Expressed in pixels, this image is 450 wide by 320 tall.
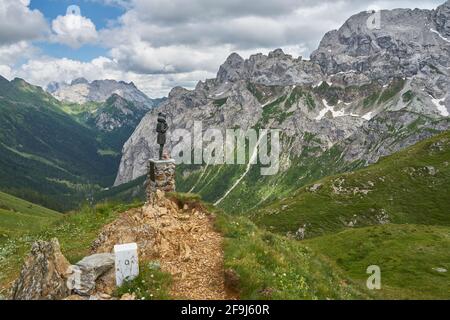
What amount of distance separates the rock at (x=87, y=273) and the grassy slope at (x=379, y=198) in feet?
386

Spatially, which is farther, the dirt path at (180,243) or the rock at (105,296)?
the dirt path at (180,243)

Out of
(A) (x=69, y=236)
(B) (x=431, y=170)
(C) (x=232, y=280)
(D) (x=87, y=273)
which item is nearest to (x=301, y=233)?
(B) (x=431, y=170)

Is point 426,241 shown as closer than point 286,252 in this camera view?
No

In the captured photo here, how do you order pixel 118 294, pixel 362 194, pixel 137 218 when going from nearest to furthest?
pixel 118 294
pixel 137 218
pixel 362 194

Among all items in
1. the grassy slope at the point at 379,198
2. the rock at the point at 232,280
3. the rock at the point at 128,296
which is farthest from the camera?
the grassy slope at the point at 379,198

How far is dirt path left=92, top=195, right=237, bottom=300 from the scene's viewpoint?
21.5 m

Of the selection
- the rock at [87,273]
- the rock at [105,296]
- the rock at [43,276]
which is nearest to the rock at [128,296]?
the rock at [105,296]

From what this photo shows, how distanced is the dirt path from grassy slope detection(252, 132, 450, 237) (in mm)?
107761

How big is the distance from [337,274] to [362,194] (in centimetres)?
12608

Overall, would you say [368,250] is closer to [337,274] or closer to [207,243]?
[337,274]

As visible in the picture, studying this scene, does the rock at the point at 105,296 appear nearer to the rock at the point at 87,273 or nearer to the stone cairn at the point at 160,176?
the rock at the point at 87,273

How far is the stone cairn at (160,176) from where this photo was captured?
34.0 meters
